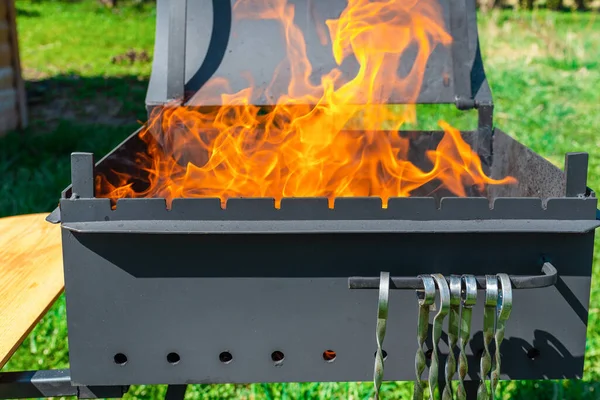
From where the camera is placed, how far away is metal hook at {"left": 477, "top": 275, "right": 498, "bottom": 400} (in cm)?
134

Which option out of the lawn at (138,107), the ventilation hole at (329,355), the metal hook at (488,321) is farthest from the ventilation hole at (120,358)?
the lawn at (138,107)

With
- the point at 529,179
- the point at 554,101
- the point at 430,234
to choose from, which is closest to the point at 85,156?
the point at 430,234

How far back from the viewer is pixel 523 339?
1490mm

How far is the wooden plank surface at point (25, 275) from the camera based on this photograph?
5.42ft

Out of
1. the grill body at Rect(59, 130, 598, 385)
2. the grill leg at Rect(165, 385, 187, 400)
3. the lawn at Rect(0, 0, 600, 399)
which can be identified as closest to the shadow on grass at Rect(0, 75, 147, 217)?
the lawn at Rect(0, 0, 600, 399)

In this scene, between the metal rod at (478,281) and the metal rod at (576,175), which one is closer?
the metal rod at (478,281)

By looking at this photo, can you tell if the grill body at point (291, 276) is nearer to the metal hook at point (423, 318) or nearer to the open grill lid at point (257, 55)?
the metal hook at point (423, 318)

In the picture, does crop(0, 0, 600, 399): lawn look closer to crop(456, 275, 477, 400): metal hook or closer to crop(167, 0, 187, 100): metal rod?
crop(167, 0, 187, 100): metal rod

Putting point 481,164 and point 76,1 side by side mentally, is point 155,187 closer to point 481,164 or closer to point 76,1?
point 481,164

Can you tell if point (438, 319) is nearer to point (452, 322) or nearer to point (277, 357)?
point (452, 322)

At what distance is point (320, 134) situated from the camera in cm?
223

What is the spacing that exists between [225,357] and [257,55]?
4.22 ft

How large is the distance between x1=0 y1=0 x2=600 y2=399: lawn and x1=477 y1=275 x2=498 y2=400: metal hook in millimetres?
1399

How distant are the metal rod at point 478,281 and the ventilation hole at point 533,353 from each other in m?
0.20
